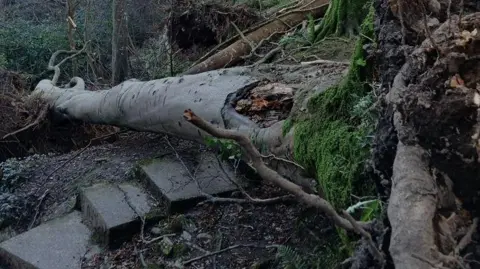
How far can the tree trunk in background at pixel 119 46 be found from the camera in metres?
9.60

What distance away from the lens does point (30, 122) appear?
22.2 feet

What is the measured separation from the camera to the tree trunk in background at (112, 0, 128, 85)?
378 inches

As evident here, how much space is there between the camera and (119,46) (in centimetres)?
966

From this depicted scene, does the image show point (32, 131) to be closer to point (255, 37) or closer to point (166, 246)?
point (255, 37)

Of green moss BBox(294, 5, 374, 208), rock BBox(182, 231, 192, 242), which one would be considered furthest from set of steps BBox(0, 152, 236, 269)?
green moss BBox(294, 5, 374, 208)

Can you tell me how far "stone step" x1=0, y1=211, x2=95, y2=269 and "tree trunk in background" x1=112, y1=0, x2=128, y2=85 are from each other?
5236 mm

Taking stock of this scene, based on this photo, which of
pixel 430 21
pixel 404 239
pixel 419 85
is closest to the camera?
pixel 404 239

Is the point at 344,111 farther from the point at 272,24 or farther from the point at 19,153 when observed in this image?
the point at 19,153

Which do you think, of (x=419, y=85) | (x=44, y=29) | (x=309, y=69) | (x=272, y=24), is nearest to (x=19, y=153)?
(x=272, y=24)

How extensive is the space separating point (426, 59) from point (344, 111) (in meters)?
1.23

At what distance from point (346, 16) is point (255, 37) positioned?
184 centimetres

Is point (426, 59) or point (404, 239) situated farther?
point (426, 59)

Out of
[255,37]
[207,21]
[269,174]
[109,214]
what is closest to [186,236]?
[109,214]

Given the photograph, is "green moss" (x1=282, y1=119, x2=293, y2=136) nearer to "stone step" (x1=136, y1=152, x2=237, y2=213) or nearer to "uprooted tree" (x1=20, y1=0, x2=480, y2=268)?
"uprooted tree" (x1=20, y1=0, x2=480, y2=268)
